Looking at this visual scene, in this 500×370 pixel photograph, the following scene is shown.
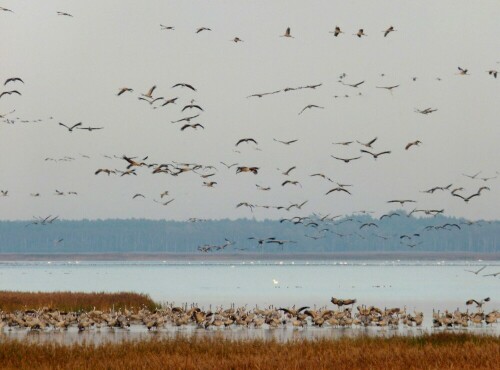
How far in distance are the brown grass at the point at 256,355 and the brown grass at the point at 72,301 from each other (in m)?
19.7

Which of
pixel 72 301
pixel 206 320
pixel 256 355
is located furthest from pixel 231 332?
pixel 72 301

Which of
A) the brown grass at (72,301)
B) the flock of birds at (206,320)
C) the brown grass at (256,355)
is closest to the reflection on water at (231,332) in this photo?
the flock of birds at (206,320)

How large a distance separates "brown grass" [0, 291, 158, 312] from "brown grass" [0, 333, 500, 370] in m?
19.7

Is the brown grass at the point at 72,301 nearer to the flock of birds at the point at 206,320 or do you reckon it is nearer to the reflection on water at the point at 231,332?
the flock of birds at the point at 206,320

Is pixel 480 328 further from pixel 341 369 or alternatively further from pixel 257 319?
pixel 341 369

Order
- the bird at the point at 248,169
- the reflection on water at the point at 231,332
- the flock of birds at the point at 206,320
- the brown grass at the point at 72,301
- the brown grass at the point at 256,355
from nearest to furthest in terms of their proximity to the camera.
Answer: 1. the brown grass at the point at 256,355
2. the bird at the point at 248,169
3. the reflection on water at the point at 231,332
4. the flock of birds at the point at 206,320
5. the brown grass at the point at 72,301

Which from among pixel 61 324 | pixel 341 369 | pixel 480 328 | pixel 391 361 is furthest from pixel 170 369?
pixel 480 328

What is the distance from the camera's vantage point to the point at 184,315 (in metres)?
43.5

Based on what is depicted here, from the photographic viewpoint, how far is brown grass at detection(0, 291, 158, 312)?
1962 inches

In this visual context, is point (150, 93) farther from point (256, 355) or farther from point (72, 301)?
point (72, 301)

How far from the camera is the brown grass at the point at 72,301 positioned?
49.8 meters

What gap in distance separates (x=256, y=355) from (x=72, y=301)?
1028 inches

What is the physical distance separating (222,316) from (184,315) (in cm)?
181

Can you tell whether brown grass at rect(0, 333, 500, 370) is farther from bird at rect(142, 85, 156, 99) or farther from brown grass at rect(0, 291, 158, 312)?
brown grass at rect(0, 291, 158, 312)
